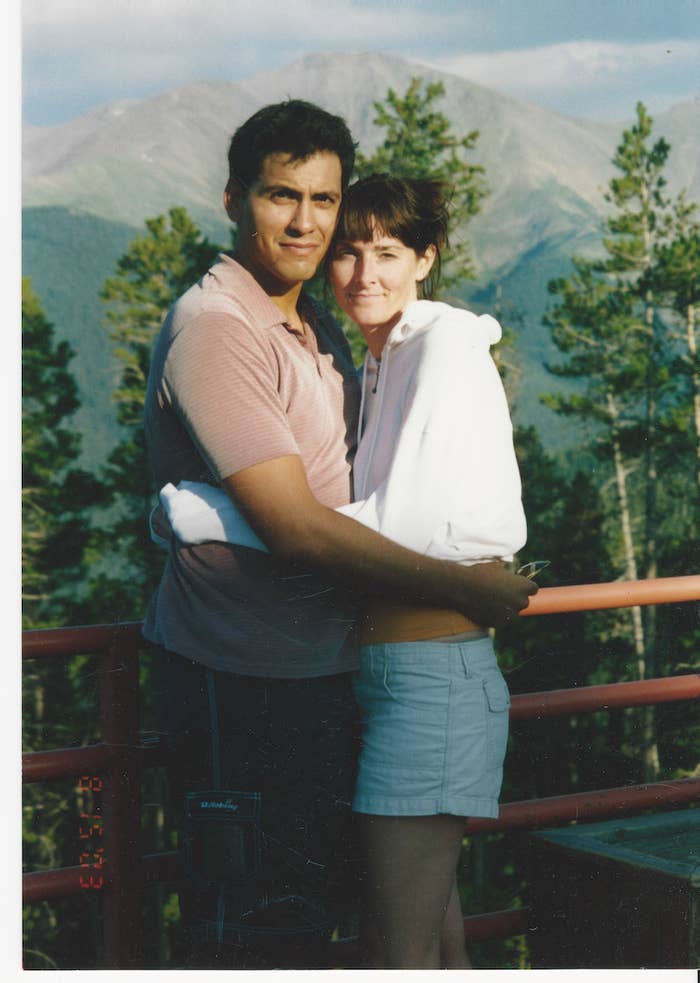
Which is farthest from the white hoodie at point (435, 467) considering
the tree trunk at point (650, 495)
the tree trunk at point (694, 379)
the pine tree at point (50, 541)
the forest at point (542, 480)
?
the tree trunk at point (694, 379)

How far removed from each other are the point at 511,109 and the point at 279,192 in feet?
77.5

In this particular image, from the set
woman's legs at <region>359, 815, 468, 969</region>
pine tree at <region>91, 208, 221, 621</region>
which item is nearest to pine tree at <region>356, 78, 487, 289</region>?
pine tree at <region>91, 208, 221, 621</region>

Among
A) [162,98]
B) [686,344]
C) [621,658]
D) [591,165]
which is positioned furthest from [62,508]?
[591,165]

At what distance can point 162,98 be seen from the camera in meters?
19.6

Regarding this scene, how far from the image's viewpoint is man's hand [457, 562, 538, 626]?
1.97 metres

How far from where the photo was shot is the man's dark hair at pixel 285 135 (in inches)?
80.0

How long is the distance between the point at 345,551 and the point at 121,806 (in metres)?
0.87

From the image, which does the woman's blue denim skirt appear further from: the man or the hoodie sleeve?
the hoodie sleeve

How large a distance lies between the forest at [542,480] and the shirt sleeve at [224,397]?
794 inches

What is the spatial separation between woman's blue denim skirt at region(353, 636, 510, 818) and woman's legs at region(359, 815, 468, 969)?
31 mm

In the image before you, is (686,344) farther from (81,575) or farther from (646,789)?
(646,789)

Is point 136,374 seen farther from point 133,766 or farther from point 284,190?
point 284,190
